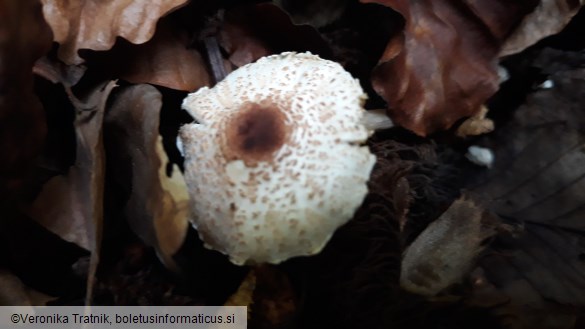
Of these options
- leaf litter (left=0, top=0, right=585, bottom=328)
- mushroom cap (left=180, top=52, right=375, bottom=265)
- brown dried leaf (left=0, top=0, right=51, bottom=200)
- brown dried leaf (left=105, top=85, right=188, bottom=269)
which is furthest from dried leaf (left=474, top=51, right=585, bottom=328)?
brown dried leaf (left=0, top=0, right=51, bottom=200)

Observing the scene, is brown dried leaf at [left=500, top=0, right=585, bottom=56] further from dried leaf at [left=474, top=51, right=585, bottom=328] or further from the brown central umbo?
the brown central umbo

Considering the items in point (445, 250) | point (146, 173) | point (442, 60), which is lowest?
point (445, 250)

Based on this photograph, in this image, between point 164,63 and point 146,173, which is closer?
point 146,173

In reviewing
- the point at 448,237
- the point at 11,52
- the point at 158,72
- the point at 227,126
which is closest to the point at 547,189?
the point at 448,237

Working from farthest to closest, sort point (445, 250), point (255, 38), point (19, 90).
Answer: point (255, 38) < point (445, 250) < point (19, 90)

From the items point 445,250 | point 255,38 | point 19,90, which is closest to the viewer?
point 19,90

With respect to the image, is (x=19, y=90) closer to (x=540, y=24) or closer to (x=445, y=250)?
(x=445, y=250)

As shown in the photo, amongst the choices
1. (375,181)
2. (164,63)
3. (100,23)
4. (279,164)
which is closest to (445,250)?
(375,181)

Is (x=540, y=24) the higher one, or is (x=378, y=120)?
(x=540, y=24)
